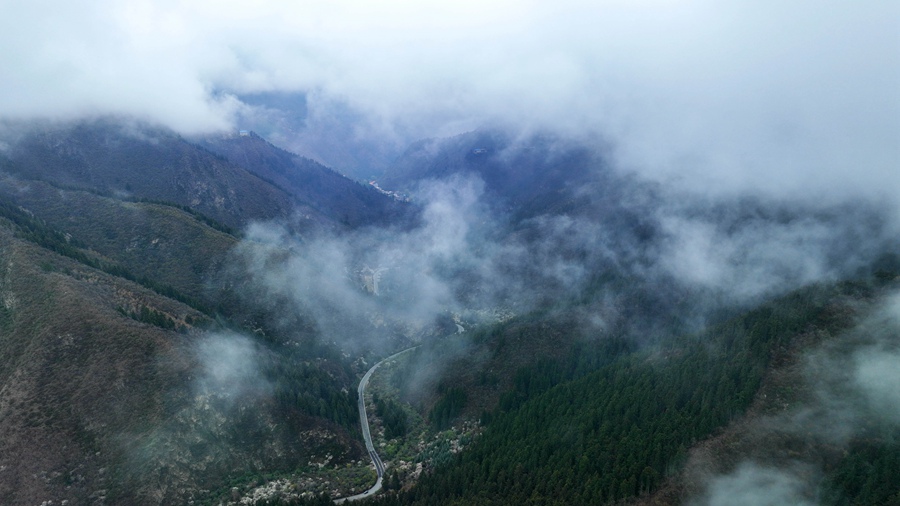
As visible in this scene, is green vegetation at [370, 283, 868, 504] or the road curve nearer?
green vegetation at [370, 283, 868, 504]

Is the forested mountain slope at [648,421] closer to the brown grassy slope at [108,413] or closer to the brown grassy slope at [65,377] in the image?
the brown grassy slope at [108,413]

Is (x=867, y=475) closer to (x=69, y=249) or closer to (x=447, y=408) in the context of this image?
(x=447, y=408)

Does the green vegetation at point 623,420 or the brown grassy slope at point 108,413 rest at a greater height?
the brown grassy slope at point 108,413

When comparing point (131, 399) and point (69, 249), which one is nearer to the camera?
point (131, 399)

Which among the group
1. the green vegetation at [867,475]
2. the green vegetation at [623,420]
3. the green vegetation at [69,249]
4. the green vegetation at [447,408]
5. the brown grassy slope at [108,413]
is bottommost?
the green vegetation at [867,475]

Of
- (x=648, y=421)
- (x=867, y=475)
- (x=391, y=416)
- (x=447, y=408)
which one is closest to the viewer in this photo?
(x=867, y=475)

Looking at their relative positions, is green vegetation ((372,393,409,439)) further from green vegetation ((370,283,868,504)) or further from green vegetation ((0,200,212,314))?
green vegetation ((0,200,212,314))

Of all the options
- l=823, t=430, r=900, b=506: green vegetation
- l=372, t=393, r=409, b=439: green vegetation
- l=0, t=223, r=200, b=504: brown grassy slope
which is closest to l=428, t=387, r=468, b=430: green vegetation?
l=372, t=393, r=409, b=439: green vegetation

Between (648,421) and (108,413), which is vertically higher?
(108,413)

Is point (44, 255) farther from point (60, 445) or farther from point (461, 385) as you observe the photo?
point (461, 385)

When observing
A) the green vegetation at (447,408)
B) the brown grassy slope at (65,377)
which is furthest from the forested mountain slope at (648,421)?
the brown grassy slope at (65,377)

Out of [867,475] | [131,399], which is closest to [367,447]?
[131,399]
